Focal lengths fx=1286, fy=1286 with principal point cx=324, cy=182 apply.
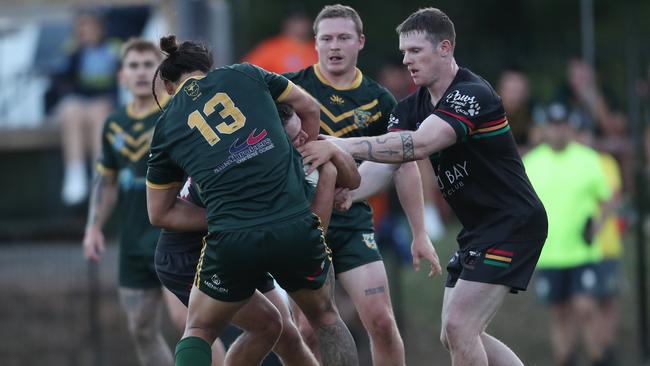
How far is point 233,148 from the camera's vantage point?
6977 mm

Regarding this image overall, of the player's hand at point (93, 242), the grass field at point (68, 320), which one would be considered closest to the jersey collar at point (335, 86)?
the player's hand at point (93, 242)

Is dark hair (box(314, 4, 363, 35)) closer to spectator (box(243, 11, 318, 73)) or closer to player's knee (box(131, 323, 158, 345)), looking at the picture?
player's knee (box(131, 323, 158, 345))

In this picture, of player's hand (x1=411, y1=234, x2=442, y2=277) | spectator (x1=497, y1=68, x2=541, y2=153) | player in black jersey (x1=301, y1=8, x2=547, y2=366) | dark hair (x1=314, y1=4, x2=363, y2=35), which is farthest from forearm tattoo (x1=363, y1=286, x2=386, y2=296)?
spectator (x1=497, y1=68, x2=541, y2=153)

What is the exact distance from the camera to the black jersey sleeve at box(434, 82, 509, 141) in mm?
7488

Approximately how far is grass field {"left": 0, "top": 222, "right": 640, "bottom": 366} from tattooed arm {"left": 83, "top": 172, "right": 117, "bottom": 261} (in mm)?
4421

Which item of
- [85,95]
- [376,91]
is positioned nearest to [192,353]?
[376,91]

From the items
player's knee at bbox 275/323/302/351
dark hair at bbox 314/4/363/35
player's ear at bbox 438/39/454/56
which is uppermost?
player's ear at bbox 438/39/454/56

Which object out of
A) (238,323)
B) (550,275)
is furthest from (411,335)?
(238,323)

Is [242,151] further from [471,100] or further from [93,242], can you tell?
[93,242]

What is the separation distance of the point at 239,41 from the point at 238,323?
8.00 m

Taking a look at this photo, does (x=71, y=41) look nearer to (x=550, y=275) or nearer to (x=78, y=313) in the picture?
(x=78, y=313)

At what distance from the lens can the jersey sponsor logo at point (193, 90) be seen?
279 inches

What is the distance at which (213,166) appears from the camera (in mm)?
6996

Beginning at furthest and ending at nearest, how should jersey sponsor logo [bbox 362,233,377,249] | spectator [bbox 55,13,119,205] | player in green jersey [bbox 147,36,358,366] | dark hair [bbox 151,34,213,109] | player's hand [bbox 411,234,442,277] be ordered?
spectator [bbox 55,13,119,205]
jersey sponsor logo [bbox 362,233,377,249]
player's hand [bbox 411,234,442,277]
dark hair [bbox 151,34,213,109]
player in green jersey [bbox 147,36,358,366]
